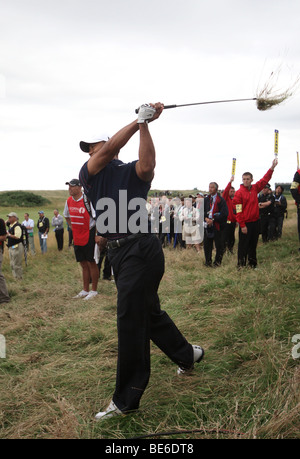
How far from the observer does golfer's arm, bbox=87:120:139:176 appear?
3078 mm

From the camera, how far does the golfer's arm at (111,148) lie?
3.08 m

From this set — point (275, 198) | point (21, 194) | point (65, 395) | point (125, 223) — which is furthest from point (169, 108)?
point (21, 194)

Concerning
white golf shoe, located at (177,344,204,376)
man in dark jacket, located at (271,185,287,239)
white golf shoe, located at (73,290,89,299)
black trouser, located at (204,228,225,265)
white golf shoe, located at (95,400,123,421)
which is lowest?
white golf shoe, located at (73,290,89,299)

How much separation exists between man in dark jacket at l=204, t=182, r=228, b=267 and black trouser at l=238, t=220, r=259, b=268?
3.32 ft

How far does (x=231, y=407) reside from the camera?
2.97 meters

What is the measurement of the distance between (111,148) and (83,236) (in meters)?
4.73

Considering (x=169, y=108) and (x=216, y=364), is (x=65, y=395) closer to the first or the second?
(x=216, y=364)

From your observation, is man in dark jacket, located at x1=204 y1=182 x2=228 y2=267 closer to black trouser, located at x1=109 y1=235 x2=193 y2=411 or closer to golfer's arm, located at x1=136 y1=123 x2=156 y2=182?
black trouser, located at x1=109 y1=235 x2=193 y2=411

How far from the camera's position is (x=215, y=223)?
A: 9.52 meters

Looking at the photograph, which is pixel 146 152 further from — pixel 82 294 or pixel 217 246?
pixel 217 246

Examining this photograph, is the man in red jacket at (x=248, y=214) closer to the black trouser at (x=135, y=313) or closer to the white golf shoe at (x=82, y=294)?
the white golf shoe at (x=82, y=294)

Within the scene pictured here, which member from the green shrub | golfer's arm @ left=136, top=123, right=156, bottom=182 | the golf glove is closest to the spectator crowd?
golfer's arm @ left=136, top=123, right=156, bottom=182

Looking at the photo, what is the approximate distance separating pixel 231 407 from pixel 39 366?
7.52ft

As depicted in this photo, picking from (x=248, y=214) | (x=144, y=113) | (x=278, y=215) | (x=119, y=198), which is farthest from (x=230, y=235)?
(x=144, y=113)
